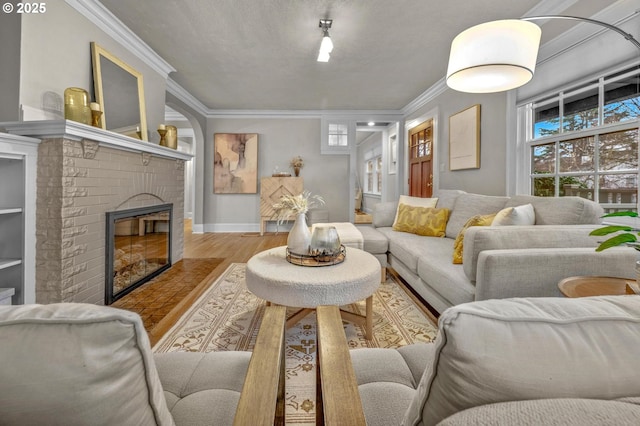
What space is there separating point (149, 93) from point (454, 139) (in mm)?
4005

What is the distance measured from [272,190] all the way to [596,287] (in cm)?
496

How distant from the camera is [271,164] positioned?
19.9 ft

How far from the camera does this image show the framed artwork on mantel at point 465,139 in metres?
3.64

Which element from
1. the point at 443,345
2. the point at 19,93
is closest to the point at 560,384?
the point at 443,345

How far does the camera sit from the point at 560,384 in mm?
381

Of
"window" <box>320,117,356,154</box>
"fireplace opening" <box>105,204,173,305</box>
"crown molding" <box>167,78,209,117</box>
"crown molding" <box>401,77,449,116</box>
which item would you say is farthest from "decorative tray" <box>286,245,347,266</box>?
"window" <box>320,117,356,154</box>

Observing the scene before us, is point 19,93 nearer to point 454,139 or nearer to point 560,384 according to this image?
point 560,384

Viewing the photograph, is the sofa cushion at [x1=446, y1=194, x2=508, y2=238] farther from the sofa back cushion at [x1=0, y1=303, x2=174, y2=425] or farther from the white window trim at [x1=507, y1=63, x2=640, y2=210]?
the sofa back cushion at [x1=0, y1=303, x2=174, y2=425]

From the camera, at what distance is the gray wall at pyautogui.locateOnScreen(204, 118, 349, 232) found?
19.6 ft

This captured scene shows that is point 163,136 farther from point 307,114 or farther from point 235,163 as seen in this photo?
point 307,114

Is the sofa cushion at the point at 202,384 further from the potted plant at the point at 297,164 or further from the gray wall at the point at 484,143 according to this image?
the potted plant at the point at 297,164

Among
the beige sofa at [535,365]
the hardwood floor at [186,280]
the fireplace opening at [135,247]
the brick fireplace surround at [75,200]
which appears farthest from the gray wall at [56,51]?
the beige sofa at [535,365]

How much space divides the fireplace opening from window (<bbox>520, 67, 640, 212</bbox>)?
3.95 meters

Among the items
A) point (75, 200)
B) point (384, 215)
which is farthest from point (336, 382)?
point (384, 215)
